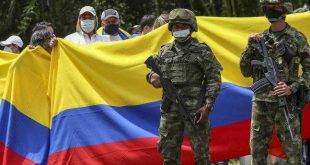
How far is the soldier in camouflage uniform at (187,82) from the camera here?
7.46 metres

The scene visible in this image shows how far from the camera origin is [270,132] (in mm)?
7410

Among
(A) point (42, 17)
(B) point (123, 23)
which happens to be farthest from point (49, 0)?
(B) point (123, 23)

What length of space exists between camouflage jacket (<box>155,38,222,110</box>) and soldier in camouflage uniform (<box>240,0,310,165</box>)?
1.23 feet

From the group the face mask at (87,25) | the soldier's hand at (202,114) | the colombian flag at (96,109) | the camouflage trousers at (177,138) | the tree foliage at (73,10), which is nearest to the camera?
the soldier's hand at (202,114)

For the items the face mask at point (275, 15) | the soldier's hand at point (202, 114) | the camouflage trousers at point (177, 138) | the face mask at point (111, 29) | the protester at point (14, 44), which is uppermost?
the face mask at point (275, 15)

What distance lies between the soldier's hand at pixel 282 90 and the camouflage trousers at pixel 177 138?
830 mm

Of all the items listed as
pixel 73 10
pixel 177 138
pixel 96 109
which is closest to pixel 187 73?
pixel 177 138

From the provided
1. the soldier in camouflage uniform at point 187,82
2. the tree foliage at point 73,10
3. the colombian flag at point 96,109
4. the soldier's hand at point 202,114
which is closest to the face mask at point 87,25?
the colombian flag at point 96,109

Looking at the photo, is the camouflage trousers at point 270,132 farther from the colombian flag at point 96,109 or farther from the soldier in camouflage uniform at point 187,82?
the colombian flag at point 96,109

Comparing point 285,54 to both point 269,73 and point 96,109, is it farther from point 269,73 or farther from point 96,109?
point 96,109

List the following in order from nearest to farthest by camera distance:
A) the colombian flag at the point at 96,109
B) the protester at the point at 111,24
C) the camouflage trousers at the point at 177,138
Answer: the camouflage trousers at the point at 177,138 → the colombian flag at the point at 96,109 → the protester at the point at 111,24

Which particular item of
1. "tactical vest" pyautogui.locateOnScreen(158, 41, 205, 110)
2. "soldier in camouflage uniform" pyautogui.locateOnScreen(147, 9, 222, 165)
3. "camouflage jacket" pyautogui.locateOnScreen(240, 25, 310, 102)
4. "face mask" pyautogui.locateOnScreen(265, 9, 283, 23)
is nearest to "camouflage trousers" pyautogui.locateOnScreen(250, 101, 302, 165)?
"camouflage jacket" pyautogui.locateOnScreen(240, 25, 310, 102)

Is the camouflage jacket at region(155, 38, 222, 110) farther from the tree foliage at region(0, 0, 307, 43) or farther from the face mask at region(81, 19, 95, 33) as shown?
the tree foliage at region(0, 0, 307, 43)

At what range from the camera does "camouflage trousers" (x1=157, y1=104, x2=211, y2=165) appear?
24.6 feet
